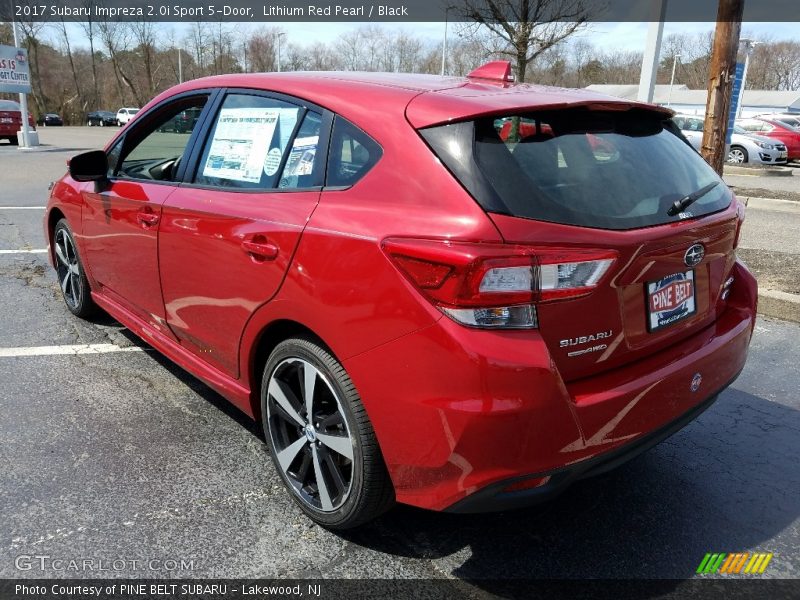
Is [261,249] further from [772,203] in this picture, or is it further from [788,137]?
[788,137]

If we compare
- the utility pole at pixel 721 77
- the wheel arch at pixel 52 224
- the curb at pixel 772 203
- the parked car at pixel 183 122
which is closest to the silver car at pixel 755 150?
the curb at pixel 772 203

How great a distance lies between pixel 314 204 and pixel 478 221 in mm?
710

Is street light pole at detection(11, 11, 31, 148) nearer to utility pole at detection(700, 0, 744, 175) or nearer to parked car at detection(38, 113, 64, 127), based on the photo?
utility pole at detection(700, 0, 744, 175)

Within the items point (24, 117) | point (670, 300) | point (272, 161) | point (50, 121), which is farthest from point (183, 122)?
point (50, 121)

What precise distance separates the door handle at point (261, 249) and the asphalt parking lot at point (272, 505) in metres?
1.05

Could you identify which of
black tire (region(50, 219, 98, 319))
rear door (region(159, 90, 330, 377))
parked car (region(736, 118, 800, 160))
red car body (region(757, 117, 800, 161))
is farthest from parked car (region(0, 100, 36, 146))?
red car body (region(757, 117, 800, 161))

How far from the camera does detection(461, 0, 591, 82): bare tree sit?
50.8 ft

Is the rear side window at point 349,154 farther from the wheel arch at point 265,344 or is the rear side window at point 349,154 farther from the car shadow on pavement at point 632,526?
the car shadow on pavement at point 632,526

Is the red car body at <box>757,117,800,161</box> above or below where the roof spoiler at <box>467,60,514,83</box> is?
below

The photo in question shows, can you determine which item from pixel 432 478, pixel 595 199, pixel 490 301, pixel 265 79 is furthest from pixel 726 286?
pixel 265 79

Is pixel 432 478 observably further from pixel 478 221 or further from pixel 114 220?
pixel 114 220

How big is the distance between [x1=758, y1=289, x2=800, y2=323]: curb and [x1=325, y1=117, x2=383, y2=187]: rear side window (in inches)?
172

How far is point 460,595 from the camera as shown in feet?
7.24

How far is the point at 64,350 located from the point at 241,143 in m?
2.31
